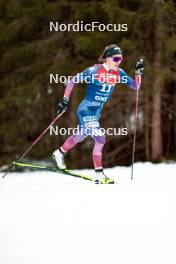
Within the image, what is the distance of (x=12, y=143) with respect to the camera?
1243cm

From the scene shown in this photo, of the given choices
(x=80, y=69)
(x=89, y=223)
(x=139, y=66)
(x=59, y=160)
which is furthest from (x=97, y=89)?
(x=80, y=69)

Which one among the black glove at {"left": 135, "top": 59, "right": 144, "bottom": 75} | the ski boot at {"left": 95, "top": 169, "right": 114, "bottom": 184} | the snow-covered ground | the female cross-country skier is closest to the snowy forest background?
the black glove at {"left": 135, "top": 59, "right": 144, "bottom": 75}

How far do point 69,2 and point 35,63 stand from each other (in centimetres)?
179

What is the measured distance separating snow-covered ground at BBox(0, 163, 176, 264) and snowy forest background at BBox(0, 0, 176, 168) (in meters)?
4.50

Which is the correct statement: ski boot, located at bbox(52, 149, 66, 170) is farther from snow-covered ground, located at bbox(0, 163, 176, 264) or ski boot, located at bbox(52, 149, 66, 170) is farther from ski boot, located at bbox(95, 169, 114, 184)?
ski boot, located at bbox(95, 169, 114, 184)

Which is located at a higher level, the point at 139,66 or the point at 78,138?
the point at 139,66

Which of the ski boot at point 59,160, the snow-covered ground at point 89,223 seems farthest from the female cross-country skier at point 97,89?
the snow-covered ground at point 89,223

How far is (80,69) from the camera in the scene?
11039 mm

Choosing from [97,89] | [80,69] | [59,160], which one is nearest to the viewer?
[97,89]

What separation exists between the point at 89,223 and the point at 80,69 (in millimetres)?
6956

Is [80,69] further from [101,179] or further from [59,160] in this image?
[101,179]

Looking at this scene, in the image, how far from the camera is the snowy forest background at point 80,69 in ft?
34.8

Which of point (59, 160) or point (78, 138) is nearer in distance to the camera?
point (78, 138)

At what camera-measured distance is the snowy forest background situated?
10.6m
